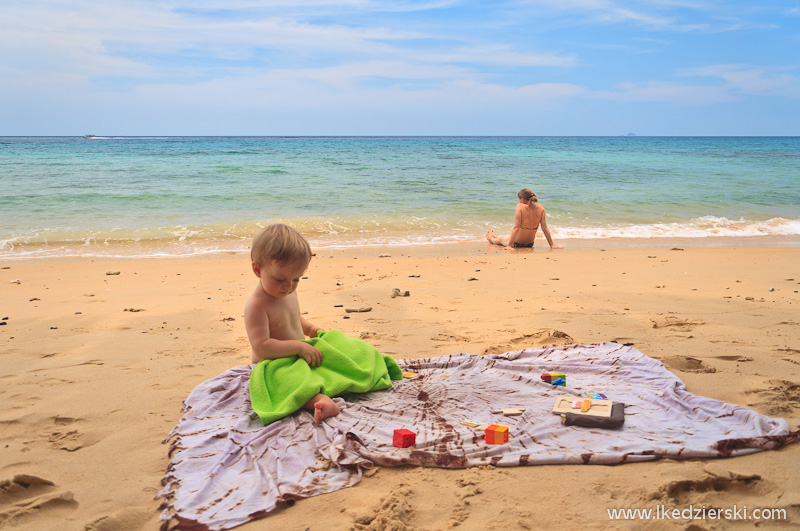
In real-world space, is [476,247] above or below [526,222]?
below

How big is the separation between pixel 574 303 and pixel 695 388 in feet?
7.49

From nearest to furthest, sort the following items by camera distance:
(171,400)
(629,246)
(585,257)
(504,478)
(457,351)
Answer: (504,478) < (171,400) < (457,351) < (585,257) < (629,246)

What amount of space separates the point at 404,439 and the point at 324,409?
56cm

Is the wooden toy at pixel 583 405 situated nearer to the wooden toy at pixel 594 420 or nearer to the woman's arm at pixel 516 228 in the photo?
the wooden toy at pixel 594 420

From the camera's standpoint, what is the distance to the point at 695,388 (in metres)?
3.36

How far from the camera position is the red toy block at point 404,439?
2664mm

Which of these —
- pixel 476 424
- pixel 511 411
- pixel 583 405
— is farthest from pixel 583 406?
pixel 476 424

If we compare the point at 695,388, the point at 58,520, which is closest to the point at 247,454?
the point at 58,520

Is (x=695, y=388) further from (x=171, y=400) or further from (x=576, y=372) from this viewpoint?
(x=171, y=400)

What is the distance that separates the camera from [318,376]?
3273 mm

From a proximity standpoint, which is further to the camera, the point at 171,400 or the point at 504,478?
the point at 171,400

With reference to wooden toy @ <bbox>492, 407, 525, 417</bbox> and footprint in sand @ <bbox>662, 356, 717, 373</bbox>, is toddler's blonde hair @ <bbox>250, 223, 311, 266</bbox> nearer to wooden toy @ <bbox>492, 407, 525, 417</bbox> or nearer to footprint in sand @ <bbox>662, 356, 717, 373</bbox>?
wooden toy @ <bbox>492, 407, 525, 417</bbox>

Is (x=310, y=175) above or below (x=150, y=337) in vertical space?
above

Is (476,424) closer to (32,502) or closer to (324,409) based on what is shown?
(324,409)
